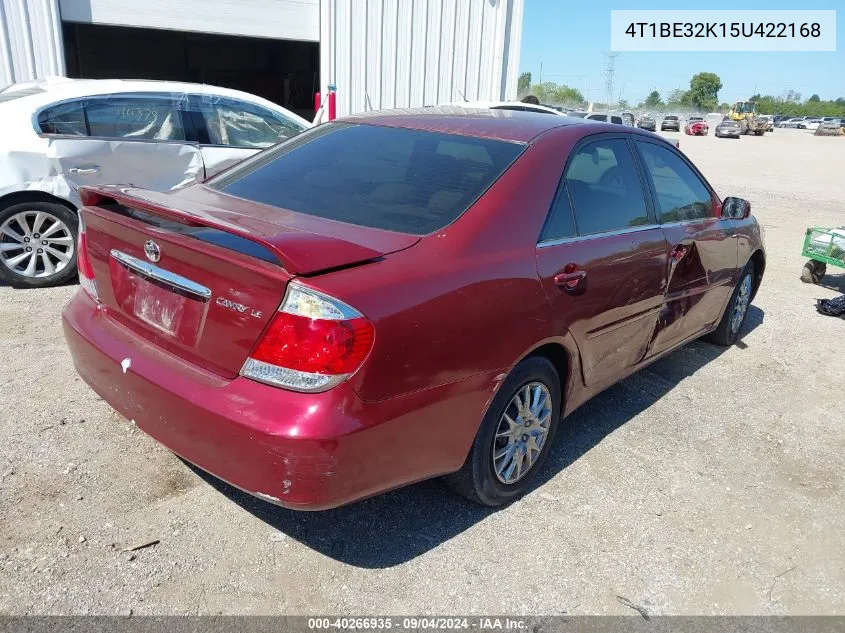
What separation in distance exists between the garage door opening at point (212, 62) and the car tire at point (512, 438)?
737 inches

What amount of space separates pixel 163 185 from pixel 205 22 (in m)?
5.94

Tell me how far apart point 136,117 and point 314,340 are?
15.5 ft

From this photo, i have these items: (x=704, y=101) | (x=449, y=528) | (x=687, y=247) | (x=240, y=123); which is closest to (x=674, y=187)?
(x=687, y=247)

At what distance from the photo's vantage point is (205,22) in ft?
34.8

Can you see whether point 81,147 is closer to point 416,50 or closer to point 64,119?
point 64,119

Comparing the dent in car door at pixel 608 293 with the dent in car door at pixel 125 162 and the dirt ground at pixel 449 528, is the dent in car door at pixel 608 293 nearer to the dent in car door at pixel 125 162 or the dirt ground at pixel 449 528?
the dirt ground at pixel 449 528

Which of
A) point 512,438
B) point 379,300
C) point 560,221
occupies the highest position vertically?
point 560,221

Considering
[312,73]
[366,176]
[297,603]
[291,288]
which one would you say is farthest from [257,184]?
[312,73]

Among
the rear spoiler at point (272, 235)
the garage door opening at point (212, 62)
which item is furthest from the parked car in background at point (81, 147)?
the garage door opening at point (212, 62)

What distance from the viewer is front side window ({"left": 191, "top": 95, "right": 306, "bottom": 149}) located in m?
6.26

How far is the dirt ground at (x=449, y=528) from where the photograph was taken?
2.42 meters

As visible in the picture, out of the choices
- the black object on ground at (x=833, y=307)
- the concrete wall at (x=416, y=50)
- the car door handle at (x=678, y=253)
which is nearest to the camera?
the car door handle at (x=678, y=253)

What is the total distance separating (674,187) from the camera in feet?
13.4

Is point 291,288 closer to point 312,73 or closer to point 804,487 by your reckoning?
point 804,487
